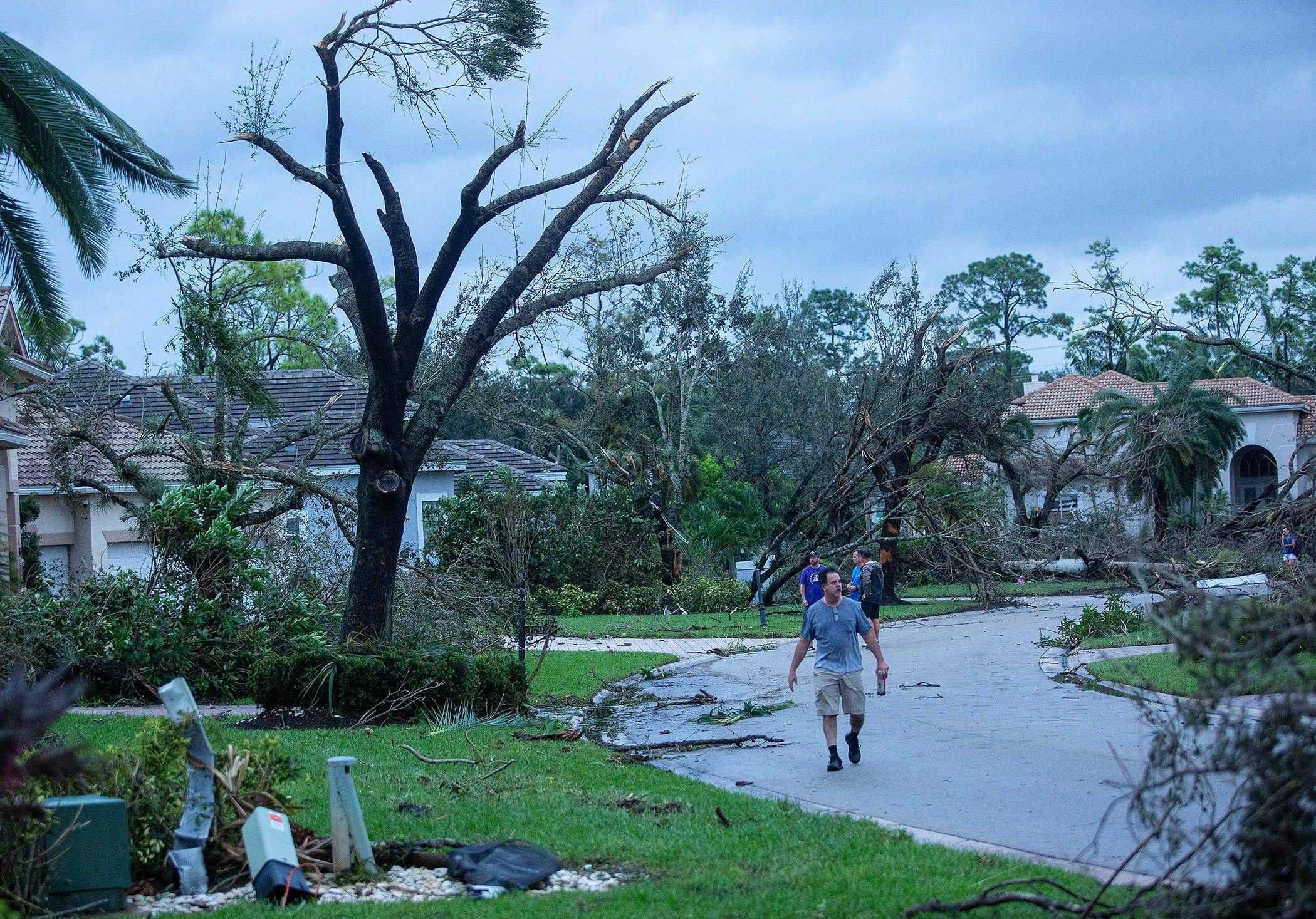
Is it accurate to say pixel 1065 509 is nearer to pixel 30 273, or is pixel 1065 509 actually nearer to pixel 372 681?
pixel 372 681

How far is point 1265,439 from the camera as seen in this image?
49.0 m

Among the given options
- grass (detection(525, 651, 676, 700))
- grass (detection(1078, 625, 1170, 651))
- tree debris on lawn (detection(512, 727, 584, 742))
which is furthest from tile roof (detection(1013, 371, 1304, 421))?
tree debris on lawn (detection(512, 727, 584, 742))

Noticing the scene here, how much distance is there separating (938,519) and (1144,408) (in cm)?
1545

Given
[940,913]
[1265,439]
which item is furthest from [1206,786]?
[1265,439]

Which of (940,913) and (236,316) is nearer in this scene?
(940,913)

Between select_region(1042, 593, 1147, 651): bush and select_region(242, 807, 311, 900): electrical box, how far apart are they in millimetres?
15217

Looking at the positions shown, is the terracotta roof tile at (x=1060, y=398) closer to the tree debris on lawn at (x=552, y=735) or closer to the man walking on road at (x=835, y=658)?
the tree debris on lawn at (x=552, y=735)

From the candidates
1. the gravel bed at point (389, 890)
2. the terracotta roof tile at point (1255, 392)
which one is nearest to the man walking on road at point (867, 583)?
the gravel bed at point (389, 890)

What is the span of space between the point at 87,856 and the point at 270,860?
A: 844mm

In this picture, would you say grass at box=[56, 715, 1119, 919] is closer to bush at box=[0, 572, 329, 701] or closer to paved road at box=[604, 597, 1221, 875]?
paved road at box=[604, 597, 1221, 875]

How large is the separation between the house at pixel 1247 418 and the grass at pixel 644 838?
130 ft

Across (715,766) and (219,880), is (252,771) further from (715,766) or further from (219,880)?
(715,766)

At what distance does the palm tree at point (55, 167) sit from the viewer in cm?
957

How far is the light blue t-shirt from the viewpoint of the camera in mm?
10164
